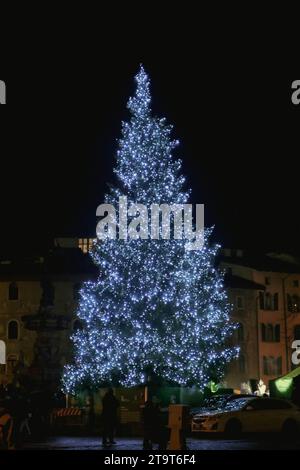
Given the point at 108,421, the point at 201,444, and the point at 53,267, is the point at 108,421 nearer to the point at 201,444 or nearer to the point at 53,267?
the point at 201,444

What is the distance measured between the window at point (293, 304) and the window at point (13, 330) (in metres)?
24.6

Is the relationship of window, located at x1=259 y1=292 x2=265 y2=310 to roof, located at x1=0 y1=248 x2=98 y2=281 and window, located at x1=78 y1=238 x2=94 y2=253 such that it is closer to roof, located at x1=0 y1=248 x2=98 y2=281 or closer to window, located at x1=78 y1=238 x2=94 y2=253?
roof, located at x1=0 y1=248 x2=98 y2=281

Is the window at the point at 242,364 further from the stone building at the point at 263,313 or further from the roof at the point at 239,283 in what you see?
the roof at the point at 239,283

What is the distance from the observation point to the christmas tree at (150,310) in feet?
133

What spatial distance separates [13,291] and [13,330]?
310 centimetres

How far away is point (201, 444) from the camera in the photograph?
2566 centimetres

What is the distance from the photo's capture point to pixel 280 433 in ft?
101

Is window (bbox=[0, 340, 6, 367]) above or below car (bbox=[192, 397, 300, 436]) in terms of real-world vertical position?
above

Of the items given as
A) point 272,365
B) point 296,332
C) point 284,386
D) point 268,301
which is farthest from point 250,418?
point 296,332

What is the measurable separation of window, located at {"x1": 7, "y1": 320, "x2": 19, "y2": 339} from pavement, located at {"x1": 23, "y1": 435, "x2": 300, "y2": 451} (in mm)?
38962

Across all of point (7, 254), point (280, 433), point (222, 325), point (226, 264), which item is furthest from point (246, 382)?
point (280, 433)

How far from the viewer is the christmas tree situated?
133 ft

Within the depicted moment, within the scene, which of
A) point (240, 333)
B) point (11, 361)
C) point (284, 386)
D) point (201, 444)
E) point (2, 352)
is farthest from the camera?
point (240, 333)

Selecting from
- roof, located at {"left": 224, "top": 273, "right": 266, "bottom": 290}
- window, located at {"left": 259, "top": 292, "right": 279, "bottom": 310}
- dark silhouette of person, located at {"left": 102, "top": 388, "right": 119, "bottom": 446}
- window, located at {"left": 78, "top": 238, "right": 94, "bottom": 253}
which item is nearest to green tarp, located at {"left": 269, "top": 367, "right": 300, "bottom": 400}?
dark silhouette of person, located at {"left": 102, "top": 388, "right": 119, "bottom": 446}
